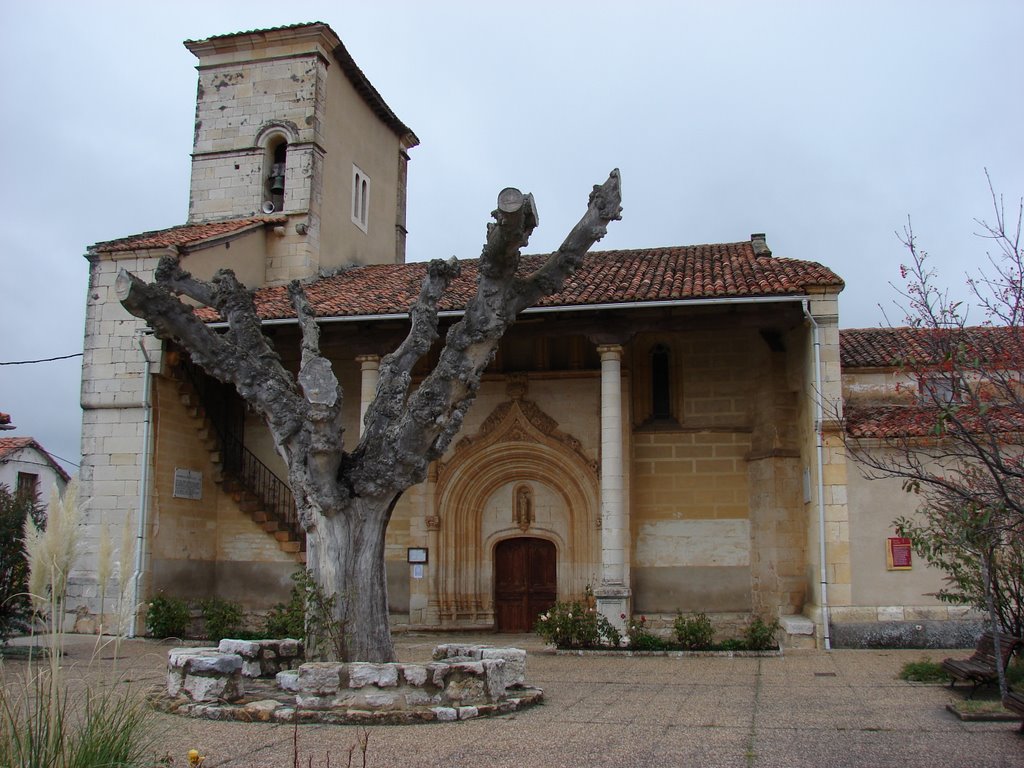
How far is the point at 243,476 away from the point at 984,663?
44.5ft

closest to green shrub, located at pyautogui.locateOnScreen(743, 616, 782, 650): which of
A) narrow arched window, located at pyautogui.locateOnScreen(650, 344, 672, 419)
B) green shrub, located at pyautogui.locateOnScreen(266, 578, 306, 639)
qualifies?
narrow arched window, located at pyautogui.locateOnScreen(650, 344, 672, 419)

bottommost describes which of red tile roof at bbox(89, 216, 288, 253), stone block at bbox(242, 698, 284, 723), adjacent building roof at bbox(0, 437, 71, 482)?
stone block at bbox(242, 698, 284, 723)

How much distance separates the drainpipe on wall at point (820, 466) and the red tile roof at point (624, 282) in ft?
2.26

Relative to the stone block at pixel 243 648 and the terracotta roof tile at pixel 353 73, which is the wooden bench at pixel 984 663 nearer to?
the stone block at pixel 243 648

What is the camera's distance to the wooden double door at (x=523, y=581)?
698 inches

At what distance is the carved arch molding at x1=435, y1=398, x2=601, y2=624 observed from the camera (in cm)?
1734

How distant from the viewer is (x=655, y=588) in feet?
55.2

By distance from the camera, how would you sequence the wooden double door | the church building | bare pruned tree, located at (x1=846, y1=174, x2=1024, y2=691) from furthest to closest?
the wooden double door, the church building, bare pruned tree, located at (x1=846, y1=174, x2=1024, y2=691)

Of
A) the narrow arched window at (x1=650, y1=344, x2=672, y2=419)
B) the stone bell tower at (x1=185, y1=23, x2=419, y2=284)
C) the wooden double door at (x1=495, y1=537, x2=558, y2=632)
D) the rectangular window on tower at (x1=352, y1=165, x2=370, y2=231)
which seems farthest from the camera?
the rectangular window on tower at (x1=352, y1=165, x2=370, y2=231)

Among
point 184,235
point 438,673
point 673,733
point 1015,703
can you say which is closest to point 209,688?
point 438,673

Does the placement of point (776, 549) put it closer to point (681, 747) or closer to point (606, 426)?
point (606, 426)

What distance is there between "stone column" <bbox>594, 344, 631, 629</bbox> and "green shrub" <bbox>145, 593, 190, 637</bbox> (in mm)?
6603

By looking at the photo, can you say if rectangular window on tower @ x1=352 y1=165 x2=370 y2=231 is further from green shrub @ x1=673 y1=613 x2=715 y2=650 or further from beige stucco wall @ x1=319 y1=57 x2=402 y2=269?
green shrub @ x1=673 y1=613 x2=715 y2=650

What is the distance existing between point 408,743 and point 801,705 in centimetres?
392
